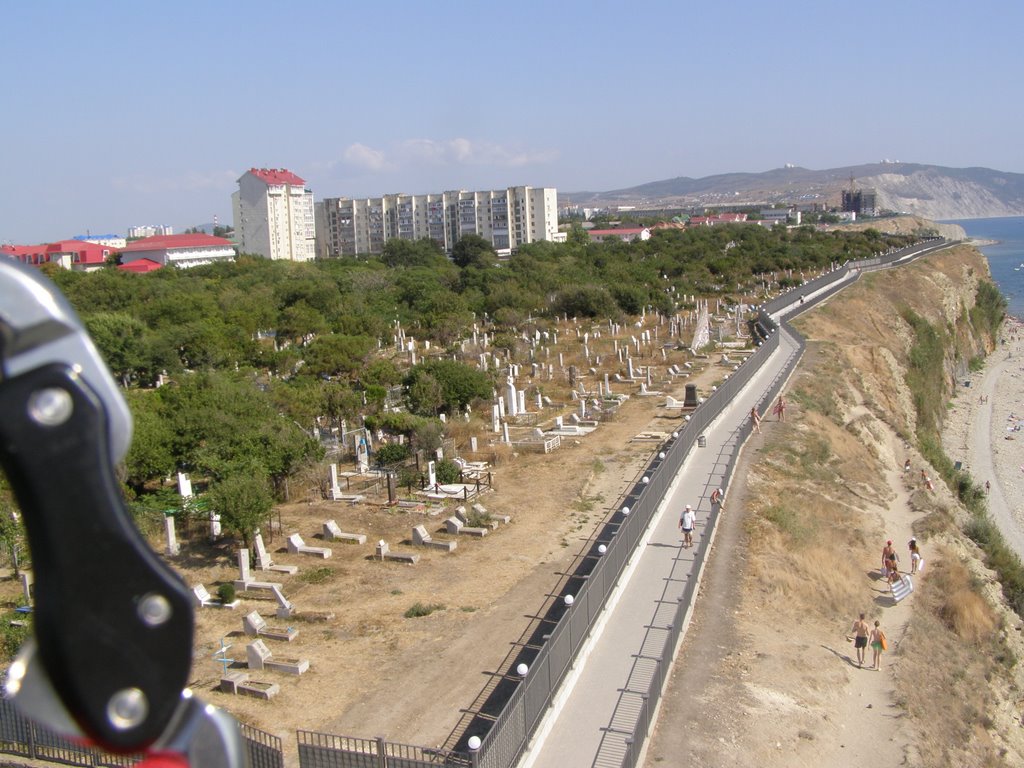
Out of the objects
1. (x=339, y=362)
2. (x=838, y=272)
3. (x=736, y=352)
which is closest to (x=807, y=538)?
(x=339, y=362)

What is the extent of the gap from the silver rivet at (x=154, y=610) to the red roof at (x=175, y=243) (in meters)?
101

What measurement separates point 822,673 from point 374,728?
5.81 meters

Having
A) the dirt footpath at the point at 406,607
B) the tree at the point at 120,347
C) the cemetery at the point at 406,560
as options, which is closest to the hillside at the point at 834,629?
the dirt footpath at the point at 406,607

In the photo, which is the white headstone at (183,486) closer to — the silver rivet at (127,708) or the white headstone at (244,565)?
the white headstone at (244,565)

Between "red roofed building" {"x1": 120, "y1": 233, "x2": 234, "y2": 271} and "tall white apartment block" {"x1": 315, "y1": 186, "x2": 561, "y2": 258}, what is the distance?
2212 cm

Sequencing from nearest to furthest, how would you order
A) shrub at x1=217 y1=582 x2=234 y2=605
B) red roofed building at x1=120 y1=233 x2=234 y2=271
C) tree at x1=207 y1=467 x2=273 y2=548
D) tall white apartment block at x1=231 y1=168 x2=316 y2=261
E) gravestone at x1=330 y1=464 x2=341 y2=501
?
1. shrub at x1=217 y1=582 x2=234 y2=605
2. tree at x1=207 y1=467 x2=273 y2=548
3. gravestone at x1=330 y1=464 x2=341 y2=501
4. red roofed building at x1=120 y1=233 x2=234 y2=271
5. tall white apartment block at x1=231 y1=168 x2=316 y2=261

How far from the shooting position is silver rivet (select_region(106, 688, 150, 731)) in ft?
5.30

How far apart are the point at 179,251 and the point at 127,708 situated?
101981 mm

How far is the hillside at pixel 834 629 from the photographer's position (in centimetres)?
1095

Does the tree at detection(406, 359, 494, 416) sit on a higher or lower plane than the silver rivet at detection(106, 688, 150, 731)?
lower

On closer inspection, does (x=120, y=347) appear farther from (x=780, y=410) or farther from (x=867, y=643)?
(x=867, y=643)

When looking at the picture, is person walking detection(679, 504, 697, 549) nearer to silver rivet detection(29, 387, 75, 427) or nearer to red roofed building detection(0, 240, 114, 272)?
silver rivet detection(29, 387, 75, 427)

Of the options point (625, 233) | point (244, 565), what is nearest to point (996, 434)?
point (244, 565)

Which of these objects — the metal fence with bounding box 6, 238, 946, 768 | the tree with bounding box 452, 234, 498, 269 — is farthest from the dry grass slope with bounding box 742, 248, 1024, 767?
the tree with bounding box 452, 234, 498, 269
